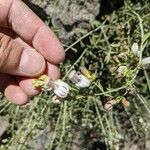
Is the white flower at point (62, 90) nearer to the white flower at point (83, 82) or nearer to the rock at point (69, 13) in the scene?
the white flower at point (83, 82)

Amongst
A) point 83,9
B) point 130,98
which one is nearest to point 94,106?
point 130,98

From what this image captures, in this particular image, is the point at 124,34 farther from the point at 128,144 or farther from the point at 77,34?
the point at 128,144

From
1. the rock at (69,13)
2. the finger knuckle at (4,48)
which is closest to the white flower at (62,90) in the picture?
the finger knuckle at (4,48)

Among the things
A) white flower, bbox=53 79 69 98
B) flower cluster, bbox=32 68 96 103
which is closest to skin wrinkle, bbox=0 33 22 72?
flower cluster, bbox=32 68 96 103

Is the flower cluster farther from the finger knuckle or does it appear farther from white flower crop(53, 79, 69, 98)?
the finger knuckle

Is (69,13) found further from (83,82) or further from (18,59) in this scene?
(83,82)

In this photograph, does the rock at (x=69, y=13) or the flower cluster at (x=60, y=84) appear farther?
the rock at (x=69, y=13)
